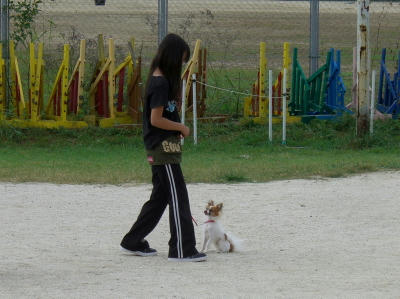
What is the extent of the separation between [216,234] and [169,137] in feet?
3.11

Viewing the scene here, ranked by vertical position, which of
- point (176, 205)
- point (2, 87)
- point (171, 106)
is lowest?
point (176, 205)

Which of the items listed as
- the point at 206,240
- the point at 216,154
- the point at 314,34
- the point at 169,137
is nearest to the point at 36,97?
the point at 216,154

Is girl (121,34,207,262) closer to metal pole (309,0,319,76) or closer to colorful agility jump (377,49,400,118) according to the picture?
colorful agility jump (377,49,400,118)

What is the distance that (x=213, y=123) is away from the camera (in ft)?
51.9

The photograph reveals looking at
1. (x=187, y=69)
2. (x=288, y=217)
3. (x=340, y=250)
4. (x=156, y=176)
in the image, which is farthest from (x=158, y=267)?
(x=187, y=69)

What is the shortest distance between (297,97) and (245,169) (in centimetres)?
419

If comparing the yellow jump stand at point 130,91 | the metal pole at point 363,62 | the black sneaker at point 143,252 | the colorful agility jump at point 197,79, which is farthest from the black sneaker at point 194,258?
the yellow jump stand at point 130,91

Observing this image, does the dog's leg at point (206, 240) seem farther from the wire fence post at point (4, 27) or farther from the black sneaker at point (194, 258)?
the wire fence post at point (4, 27)

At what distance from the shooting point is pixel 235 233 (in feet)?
28.7

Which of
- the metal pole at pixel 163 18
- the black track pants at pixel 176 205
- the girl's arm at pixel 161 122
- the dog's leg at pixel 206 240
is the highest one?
the metal pole at pixel 163 18

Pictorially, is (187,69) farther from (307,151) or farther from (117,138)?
(307,151)

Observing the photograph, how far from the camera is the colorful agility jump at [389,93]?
1616cm

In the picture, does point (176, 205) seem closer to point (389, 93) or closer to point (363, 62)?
point (363, 62)

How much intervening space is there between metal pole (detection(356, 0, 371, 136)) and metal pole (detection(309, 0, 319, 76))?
8.52 feet
